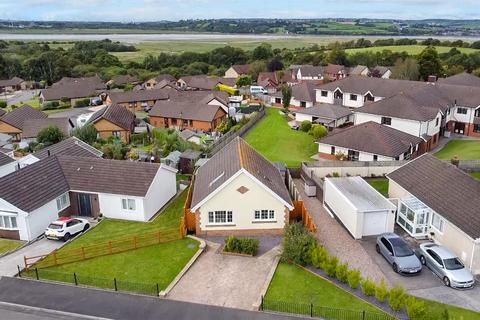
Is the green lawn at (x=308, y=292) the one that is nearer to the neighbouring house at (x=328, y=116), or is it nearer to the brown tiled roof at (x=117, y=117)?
the neighbouring house at (x=328, y=116)

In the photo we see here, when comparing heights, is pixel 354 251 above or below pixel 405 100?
below

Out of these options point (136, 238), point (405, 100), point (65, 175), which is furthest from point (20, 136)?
point (405, 100)

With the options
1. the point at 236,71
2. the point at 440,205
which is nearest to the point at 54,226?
the point at 440,205

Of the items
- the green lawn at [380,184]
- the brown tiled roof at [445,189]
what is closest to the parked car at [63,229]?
the brown tiled roof at [445,189]

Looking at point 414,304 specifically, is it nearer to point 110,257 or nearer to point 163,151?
point 110,257

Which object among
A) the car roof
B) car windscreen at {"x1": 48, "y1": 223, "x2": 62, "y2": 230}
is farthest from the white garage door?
car windscreen at {"x1": 48, "y1": 223, "x2": 62, "y2": 230}

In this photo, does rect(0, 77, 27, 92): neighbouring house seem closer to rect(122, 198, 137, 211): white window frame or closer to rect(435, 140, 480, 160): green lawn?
rect(122, 198, 137, 211): white window frame
